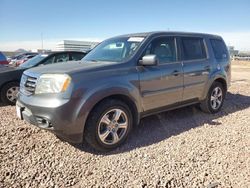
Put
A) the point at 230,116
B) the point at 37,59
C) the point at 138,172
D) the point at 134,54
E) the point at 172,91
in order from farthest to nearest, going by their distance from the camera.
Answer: the point at 37,59, the point at 230,116, the point at 172,91, the point at 134,54, the point at 138,172

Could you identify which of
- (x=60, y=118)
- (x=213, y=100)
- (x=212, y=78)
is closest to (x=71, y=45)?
(x=213, y=100)

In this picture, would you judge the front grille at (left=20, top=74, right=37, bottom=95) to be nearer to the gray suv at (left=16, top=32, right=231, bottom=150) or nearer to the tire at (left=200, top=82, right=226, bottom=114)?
the gray suv at (left=16, top=32, right=231, bottom=150)

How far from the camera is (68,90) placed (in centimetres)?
318

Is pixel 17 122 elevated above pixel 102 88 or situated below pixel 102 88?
below

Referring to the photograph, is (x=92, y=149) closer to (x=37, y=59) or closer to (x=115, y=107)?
(x=115, y=107)

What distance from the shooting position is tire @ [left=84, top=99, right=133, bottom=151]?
3432mm

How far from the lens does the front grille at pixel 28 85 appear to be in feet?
11.5

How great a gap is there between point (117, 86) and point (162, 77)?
1.04 metres

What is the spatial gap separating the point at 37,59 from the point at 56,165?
199 inches

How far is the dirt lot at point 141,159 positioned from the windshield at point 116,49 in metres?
1.44

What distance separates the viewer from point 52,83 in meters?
3.27

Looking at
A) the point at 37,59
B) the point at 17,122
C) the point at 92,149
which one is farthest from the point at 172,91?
the point at 37,59

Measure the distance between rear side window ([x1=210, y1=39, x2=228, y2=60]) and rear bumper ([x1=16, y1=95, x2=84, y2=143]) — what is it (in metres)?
3.82

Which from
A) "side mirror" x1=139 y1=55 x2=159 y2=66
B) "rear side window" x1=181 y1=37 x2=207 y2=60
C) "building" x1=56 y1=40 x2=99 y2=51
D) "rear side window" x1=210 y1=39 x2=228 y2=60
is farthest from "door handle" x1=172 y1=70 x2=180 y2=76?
"building" x1=56 y1=40 x2=99 y2=51
